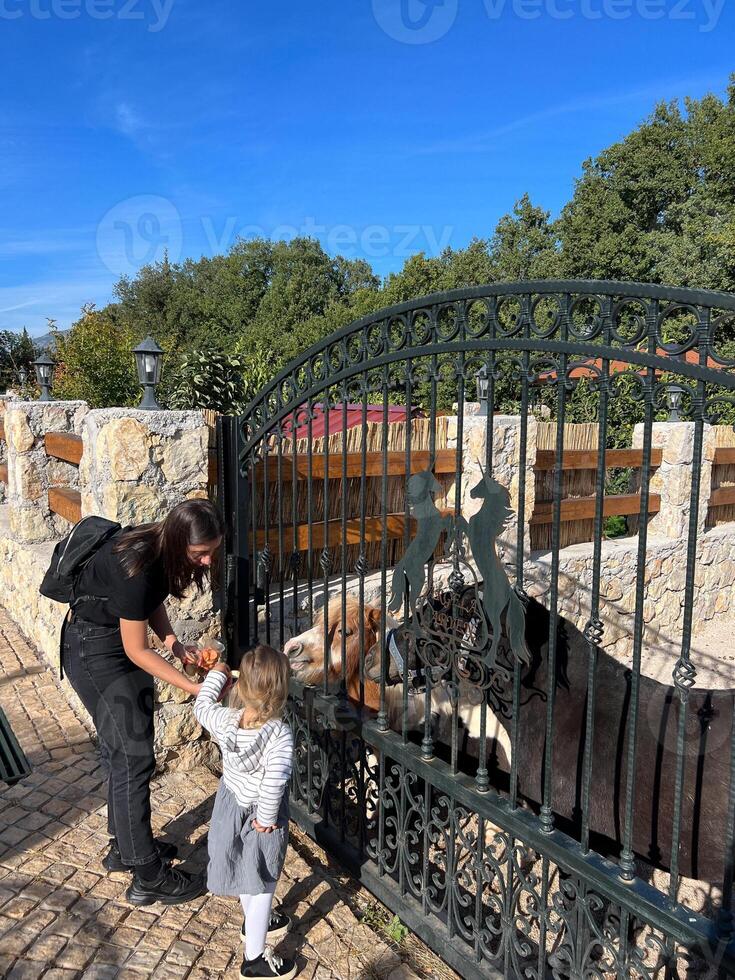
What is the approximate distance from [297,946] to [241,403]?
8061 mm

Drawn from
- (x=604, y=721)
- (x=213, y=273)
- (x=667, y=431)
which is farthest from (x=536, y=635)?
(x=213, y=273)

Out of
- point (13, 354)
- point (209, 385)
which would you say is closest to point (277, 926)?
point (209, 385)

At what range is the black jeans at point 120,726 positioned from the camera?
2.89 meters

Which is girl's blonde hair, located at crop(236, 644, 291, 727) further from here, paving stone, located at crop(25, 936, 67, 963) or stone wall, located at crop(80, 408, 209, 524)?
stone wall, located at crop(80, 408, 209, 524)

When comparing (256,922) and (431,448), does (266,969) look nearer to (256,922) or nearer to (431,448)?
(256,922)

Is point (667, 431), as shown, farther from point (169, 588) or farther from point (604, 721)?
point (169, 588)

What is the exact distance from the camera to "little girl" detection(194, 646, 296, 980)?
2.46 meters

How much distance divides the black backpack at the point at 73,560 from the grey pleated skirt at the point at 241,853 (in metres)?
1.09

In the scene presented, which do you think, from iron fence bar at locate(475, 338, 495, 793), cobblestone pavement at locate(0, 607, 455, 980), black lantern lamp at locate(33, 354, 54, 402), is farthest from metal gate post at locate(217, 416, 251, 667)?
black lantern lamp at locate(33, 354, 54, 402)

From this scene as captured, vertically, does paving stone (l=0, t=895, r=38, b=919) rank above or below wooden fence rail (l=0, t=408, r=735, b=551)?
below

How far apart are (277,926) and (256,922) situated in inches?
11.4

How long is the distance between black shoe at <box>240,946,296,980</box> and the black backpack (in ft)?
5.09

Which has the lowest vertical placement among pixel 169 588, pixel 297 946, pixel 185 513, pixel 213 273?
pixel 297 946

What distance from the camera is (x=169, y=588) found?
9.41 ft
